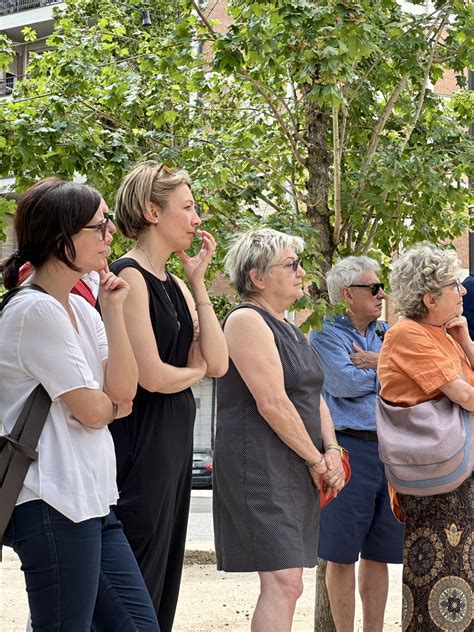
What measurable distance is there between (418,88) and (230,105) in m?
2.12

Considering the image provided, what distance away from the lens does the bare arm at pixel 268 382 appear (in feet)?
15.2

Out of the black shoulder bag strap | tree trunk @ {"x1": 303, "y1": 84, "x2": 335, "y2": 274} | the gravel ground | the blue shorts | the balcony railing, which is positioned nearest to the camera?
the black shoulder bag strap

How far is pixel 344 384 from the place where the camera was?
5801 millimetres

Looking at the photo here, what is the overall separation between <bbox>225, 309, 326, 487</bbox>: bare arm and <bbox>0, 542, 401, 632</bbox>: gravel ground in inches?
124

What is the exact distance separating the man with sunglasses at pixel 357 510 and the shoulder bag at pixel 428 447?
0.68 meters

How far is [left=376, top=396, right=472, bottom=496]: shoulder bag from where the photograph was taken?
16.1 feet

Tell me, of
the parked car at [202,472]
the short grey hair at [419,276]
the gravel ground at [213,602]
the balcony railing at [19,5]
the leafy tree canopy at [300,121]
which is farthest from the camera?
the balcony railing at [19,5]

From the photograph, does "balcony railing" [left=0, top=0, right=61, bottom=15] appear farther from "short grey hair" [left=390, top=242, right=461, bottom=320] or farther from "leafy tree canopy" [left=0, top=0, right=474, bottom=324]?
"short grey hair" [left=390, top=242, right=461, bottom=320]

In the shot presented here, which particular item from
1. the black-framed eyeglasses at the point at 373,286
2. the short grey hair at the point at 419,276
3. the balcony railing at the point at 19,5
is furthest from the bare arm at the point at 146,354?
the balcony railing at the point at 19,5

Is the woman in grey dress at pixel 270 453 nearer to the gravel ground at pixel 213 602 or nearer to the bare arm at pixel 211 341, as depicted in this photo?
the bare arm at pixel 211 341

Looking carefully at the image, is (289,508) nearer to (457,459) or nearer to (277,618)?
(277,618)

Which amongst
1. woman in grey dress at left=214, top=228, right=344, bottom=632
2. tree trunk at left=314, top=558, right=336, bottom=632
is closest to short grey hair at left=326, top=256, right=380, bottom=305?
woman in grey dress at left=214, top=228, right=344, bottom=632

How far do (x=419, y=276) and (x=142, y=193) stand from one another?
5.07 ft

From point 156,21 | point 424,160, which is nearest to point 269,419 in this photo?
point 424,160
